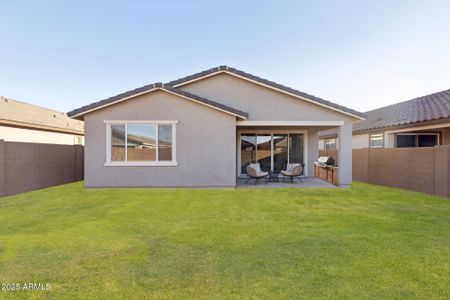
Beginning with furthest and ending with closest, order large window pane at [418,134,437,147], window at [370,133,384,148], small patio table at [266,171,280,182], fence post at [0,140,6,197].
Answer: window at [370,133,384,148], large window pane at [418,134,437,147], small patio table at [266,171,280,182], fence post at [0,140,6,197]

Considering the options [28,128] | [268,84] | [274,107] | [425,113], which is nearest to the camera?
[268,84]

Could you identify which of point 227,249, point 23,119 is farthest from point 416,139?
point 23,119

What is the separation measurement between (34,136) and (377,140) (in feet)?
73.3

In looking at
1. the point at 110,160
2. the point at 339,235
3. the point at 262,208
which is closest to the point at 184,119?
the point at 110,160

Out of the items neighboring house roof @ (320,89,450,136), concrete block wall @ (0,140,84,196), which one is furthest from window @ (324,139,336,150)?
concrete block wall @ (0,140,84,196)

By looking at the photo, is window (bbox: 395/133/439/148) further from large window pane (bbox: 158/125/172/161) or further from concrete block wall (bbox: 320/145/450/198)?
large window pane (bbox: 158/125/172/161)

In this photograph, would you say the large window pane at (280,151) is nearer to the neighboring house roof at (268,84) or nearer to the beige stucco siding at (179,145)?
the neighboring house roof at (268,84)

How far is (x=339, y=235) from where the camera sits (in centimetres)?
589

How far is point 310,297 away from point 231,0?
1715cm

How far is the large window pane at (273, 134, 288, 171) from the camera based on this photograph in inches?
671

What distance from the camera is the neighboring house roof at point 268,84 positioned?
12.7 metres

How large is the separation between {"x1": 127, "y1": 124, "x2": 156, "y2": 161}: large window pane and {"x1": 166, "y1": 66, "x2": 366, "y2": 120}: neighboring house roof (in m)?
3.24

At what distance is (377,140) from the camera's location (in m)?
18.3

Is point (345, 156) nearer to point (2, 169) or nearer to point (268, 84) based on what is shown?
point (268, 84)
